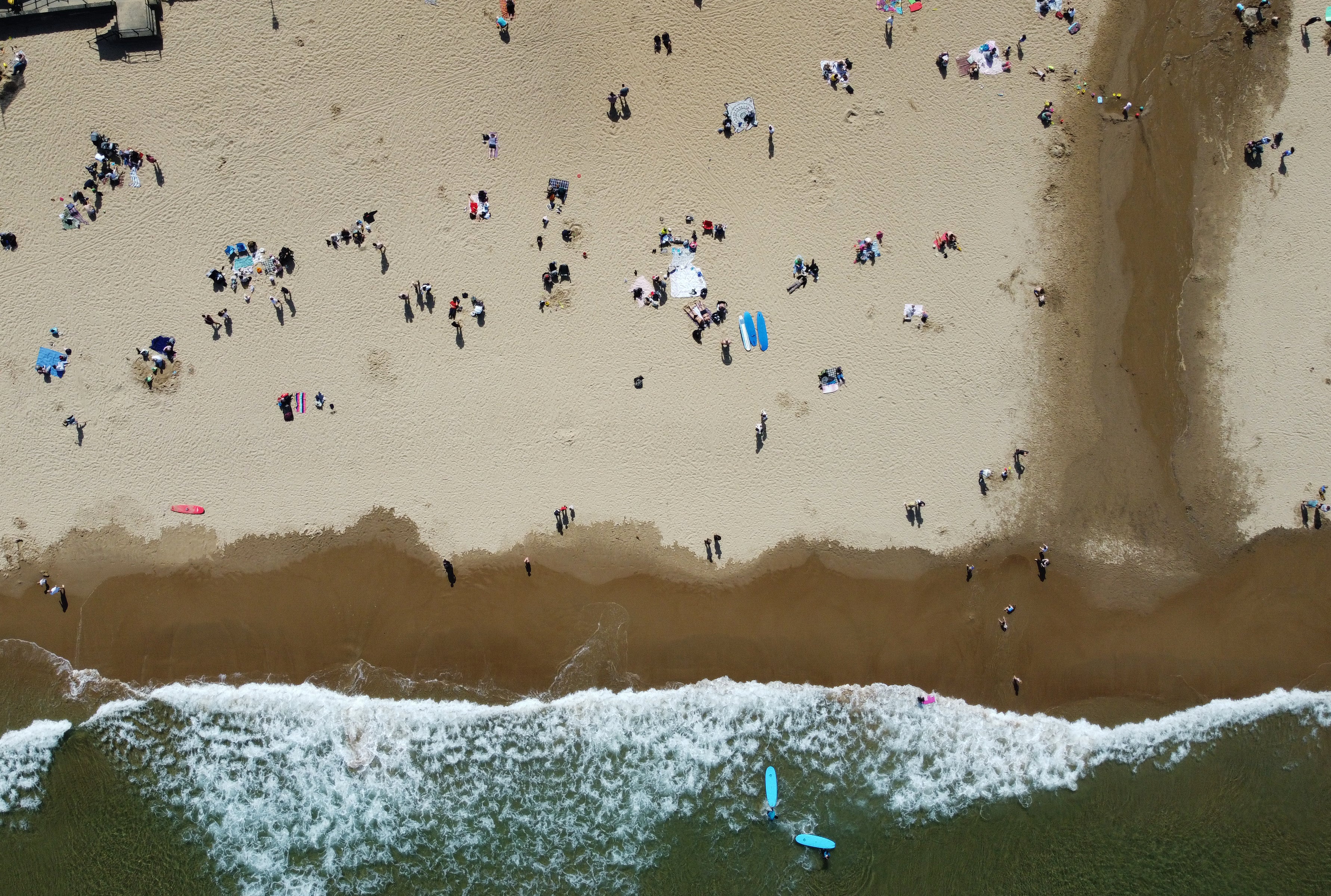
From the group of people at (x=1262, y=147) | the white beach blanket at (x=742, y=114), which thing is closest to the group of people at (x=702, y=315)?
the white beach blanket at (x=742, y=114)

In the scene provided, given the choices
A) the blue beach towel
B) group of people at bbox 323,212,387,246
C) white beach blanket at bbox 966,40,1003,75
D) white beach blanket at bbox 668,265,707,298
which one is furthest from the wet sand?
group of people at bbox 323,212,387,246

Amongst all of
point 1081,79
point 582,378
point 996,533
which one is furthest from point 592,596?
point 1081,79

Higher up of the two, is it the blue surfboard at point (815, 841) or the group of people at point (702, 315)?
the group of people at point (702, 315)

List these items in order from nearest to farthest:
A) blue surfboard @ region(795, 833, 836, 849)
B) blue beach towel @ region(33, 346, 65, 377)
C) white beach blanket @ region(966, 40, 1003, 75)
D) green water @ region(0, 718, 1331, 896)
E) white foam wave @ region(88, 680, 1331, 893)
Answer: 1. blue surfboard @ region(795, 833, 836, 849)
2. green water @ region(0, 718, 1331, 896)
3. white foam wave @ region(88, 680, 1331, 893)
4. white beach blanket @ region(966, 40, 1003, 75)
5. blue beach towel @ region(33, 346, 65, 377)

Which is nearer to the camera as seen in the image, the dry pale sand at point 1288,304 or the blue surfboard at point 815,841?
the blue surfboard at point 815,841

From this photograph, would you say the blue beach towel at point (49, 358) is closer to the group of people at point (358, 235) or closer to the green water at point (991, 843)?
the group of people at point (358, 235)

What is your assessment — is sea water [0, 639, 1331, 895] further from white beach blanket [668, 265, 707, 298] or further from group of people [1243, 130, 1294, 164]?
group of people [1243, 130, 1294, 164]

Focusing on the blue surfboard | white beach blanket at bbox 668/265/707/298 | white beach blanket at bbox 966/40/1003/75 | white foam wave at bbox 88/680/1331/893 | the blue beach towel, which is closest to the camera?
the blue surfboard

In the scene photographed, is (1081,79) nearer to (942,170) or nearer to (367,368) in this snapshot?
(942,170)
